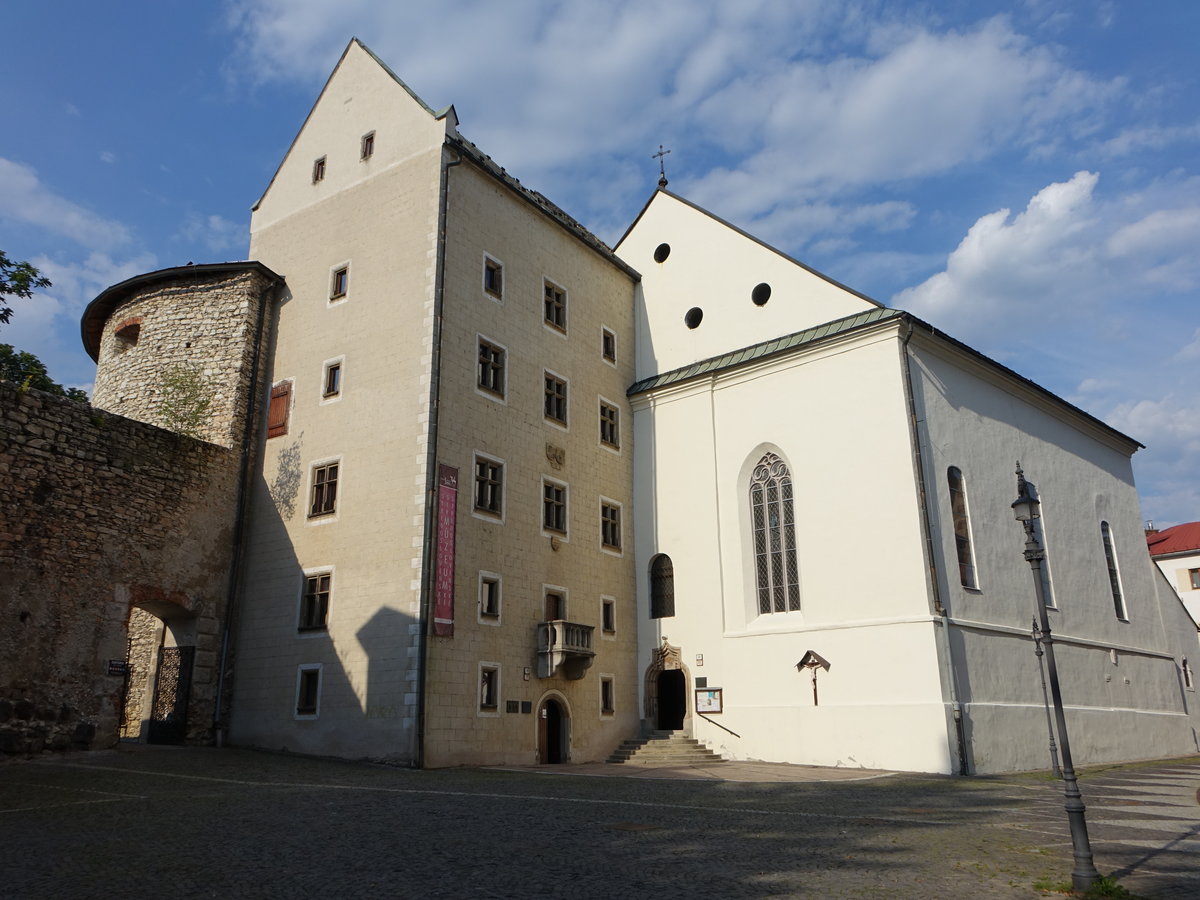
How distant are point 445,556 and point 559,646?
3871 mm

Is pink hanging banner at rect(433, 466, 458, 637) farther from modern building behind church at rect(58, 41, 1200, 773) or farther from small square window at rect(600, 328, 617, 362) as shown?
small square window at rect(600, 328, 617, 362)

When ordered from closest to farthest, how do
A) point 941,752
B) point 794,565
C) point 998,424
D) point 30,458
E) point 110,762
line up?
1. point 110,762
2. point 30,458
3. point 941,752
4. point 794,565
5. point 998,424

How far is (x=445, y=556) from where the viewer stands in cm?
2014

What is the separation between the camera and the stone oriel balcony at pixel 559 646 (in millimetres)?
22156

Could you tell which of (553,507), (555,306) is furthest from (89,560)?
(555,306)

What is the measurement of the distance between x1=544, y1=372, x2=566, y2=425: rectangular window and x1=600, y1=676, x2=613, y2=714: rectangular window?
6926 mm

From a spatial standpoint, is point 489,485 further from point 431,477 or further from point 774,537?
point 774,537

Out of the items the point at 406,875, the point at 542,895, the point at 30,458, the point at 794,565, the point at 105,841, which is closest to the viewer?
the point at 542,895

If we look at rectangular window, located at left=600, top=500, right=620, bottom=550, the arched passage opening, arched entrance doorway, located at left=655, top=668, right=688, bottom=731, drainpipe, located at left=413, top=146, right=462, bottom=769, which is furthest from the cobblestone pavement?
rectangular window, located at left=600, top=500, right=620, bottom=550

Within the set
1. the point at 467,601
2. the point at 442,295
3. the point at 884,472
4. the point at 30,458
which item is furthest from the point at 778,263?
the point at 30,458

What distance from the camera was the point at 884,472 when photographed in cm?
2294

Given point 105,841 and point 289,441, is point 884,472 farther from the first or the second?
point 105,841

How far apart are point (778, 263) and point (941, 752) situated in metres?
14.1

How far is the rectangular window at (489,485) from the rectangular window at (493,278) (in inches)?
180
